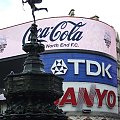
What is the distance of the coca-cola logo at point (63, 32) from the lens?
57125 millimetres

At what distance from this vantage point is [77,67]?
183 feet

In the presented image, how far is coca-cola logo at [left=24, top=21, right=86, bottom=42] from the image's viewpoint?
57125mm

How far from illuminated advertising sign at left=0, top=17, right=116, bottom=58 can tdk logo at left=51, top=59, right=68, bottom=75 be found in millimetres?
2018

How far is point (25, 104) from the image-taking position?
13.8 meters

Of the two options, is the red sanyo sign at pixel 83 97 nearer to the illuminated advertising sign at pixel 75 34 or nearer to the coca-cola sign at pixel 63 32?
the illuminated advertising sign at pixel 75 34

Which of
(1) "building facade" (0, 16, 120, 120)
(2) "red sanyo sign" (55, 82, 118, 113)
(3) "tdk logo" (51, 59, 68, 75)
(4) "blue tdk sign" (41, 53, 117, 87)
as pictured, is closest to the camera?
(2) "red sanyo sign" (55, 82, 118, 113)

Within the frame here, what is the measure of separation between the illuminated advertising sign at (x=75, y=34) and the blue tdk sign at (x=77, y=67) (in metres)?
1.20

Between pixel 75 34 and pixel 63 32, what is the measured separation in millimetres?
1597

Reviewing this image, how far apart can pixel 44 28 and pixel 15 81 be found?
44819mm

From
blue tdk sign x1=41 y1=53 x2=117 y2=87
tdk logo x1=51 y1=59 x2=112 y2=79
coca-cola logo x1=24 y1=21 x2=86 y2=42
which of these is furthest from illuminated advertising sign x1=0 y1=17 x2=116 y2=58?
tdk logo x1=51 y1=59 x2=112 y2=79

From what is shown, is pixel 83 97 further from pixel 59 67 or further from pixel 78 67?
pixel 59 67

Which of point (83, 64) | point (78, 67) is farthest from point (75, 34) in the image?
point (78, 67)

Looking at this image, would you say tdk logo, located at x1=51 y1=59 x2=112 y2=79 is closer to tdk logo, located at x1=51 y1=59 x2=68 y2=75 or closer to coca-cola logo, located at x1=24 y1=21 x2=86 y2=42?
tdk logo, located at x1=51 y1=59 x2=68 y2=75

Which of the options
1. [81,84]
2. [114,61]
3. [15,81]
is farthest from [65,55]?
[15,81]
